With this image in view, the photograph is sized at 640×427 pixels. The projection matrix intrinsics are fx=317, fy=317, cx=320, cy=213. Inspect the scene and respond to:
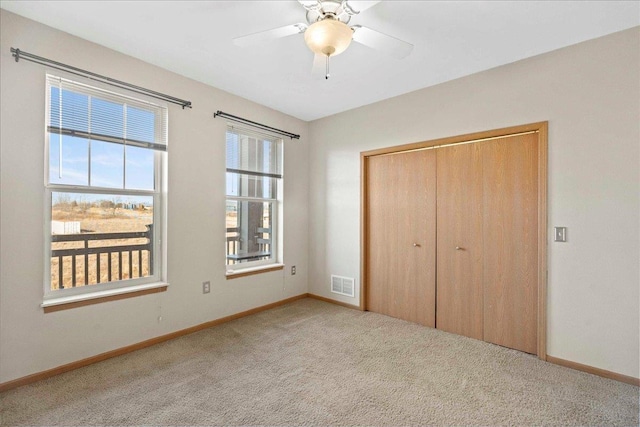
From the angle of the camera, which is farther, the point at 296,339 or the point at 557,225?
the point at 296,339

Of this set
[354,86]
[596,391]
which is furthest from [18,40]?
[596,391]

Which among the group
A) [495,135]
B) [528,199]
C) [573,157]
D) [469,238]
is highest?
[495,135]

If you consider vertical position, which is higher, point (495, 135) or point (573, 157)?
point (495, 135)

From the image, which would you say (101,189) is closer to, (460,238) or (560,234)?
(460,238)

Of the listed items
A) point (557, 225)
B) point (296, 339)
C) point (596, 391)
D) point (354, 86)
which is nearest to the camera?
point (596, 391)

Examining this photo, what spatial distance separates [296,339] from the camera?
10.0 feet

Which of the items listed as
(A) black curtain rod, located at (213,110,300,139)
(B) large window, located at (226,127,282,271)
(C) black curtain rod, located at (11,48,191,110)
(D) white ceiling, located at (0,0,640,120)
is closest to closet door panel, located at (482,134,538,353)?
(D) white ceiling, located at (0,0,640,120)

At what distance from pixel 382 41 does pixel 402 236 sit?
219cm

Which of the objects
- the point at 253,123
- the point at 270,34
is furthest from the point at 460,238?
the point at 253,123

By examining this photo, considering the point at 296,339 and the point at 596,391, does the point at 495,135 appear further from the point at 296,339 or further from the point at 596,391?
the point at 296,339

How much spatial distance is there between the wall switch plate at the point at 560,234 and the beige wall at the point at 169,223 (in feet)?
9.49

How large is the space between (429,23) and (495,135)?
1.27 meters

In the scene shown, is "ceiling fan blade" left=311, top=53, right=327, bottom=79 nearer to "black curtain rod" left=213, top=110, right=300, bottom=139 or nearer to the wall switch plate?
"black curtain rod" left=213, top=110, right=300, bottom=139

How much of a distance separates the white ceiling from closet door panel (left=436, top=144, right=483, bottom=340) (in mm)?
858
